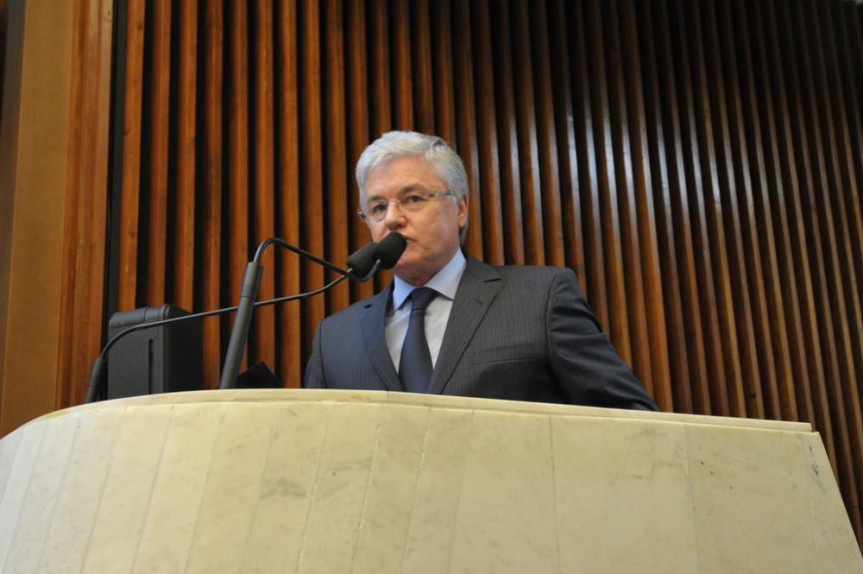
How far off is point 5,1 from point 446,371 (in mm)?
1896

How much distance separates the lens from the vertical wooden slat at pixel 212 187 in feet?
9.10

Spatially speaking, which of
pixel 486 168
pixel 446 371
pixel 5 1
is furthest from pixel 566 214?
pixel 5 1

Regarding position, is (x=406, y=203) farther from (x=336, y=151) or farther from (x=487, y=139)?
(x=487, y=139)

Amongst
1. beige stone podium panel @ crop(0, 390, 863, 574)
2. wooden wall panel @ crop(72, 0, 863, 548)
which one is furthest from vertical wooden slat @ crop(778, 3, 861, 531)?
beige stone podium panel @ crop(0, 390, 863, 574)

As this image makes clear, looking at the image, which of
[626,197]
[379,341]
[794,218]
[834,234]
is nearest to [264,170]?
[379,341]

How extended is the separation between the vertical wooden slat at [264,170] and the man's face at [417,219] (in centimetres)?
58

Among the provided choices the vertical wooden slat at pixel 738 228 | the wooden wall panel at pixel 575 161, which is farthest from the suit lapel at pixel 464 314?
the vertical wooden slat at pixel 738 228

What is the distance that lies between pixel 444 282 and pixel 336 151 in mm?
913

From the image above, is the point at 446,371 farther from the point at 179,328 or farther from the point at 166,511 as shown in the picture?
the point at 166,511

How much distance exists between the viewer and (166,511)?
1.07m

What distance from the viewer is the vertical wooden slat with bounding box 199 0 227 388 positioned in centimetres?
277

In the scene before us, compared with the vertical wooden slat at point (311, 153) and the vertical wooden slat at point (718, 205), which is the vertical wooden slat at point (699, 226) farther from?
the vertical wooden slat at point (311, 153)

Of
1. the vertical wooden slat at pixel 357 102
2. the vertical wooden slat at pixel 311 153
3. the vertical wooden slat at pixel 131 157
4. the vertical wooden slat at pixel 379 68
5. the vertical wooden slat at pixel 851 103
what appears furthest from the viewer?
the vertical wooden slat at pixel 851 103

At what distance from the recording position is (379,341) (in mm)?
2330
